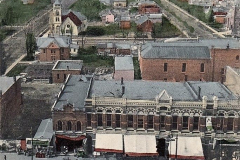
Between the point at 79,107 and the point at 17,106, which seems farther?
the point at 17,106

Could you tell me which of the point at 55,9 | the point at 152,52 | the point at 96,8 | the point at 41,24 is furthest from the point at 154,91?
the point at 96,8

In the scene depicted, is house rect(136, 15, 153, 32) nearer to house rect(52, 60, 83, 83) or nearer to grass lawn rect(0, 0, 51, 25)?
grass lawn rect(0, 0, 51, 25)

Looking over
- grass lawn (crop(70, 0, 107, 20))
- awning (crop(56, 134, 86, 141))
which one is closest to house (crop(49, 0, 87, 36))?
grass lawn (crop(70, 0, 107, 20))

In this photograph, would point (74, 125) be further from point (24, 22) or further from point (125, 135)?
point (24, 22)

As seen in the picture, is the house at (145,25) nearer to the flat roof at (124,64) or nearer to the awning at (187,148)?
the flat roof at (124,64)

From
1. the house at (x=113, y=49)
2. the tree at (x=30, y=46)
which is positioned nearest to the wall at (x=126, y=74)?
the house at (x=113, y=49)

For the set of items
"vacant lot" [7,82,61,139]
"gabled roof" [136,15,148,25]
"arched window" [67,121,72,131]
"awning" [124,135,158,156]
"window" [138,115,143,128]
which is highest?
"gabled roof" [136,15,148,25]

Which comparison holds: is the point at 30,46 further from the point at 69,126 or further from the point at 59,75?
the point at 69,126
